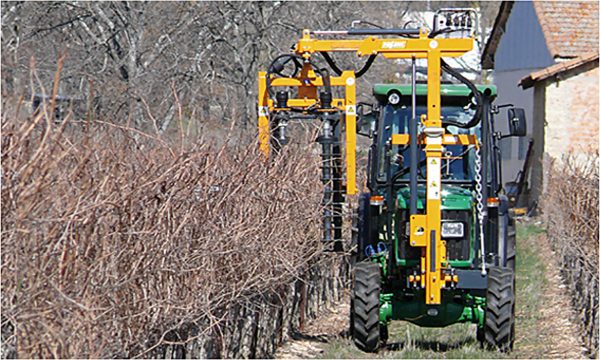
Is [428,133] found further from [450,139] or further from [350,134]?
[350,134]

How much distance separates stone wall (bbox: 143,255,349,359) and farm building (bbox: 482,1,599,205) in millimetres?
13149

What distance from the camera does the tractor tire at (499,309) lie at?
9.61m

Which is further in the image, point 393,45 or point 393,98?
point 393,98

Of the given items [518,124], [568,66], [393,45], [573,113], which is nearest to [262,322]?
[393,45]

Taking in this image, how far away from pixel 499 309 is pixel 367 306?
43.2 inches

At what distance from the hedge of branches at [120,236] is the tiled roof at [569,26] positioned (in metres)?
19.2

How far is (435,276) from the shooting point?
31.3 feet

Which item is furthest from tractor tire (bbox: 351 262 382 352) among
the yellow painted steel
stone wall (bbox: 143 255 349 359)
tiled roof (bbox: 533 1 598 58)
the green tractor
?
tiled roof (bbox: 533 1 598 58)

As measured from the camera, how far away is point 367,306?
9789 millimetres

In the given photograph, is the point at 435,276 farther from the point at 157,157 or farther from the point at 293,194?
the point at 157,157

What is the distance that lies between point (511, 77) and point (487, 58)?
3.59 meters

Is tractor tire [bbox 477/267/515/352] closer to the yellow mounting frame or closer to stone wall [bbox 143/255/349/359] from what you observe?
the yellow mounting frame

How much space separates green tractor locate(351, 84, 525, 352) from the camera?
31.9ft

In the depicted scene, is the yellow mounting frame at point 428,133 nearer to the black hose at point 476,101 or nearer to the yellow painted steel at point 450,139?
the yellow painted steel at point 450,139
